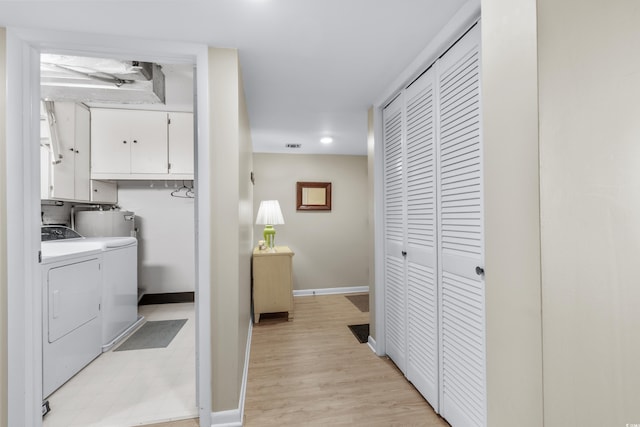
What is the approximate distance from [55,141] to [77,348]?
1853mm

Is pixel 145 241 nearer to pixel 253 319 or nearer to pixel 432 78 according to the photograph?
pixel 253 319

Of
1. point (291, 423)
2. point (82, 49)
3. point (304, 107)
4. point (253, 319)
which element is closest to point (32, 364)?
point (291, 423)

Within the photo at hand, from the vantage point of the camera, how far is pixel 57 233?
103 inches

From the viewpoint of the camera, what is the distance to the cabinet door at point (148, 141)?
3055 millimetres

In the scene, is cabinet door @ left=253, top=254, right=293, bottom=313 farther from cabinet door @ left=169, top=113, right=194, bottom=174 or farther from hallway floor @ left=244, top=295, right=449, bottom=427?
cabinet door @ left=169, top=113, right=194, bottom=174

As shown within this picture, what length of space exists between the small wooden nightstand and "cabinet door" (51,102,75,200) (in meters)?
1.91

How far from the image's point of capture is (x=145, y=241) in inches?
138

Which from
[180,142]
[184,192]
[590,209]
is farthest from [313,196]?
[590,209]

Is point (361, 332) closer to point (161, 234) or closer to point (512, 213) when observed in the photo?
point (512, 213)

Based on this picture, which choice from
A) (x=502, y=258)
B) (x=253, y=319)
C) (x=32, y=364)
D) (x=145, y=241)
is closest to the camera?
(x=502, y=258)

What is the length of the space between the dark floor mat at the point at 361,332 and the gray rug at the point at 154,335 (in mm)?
1811

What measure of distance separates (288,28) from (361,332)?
2670 millimetres

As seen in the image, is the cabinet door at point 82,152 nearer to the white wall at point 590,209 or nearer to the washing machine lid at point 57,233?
the washing machine lid at point 57,233

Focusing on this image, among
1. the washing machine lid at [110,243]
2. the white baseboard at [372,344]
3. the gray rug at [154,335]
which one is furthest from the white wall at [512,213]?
the washing machine lid at [110,243]
